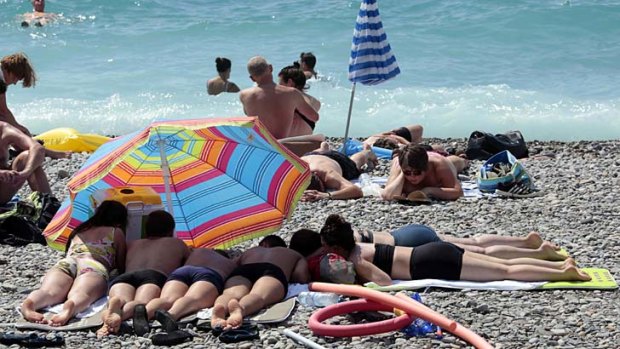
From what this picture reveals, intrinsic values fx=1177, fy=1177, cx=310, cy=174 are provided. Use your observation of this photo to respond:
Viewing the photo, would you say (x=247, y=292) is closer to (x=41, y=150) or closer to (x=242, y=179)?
(x=242, y=179)

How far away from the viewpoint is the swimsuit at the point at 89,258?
272 inches

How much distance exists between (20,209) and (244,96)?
3097mm

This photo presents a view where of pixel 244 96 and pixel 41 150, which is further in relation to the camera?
pixel 244 96

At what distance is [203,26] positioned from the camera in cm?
2375

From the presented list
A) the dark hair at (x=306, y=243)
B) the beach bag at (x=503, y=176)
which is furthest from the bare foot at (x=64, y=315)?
the beach bag at (x=503, y=176)

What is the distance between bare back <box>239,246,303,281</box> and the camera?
698cm

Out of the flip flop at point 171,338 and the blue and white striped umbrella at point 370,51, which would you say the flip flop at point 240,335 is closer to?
the flip flop at point 171,338

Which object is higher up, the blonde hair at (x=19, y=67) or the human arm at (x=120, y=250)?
the blonde hair at (x=19, y=67)

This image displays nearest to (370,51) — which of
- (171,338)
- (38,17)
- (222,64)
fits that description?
(222,64)

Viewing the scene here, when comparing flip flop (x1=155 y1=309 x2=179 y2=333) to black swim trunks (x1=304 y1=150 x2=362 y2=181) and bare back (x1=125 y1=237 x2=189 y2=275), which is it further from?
black swim trunks (x1=304 y1=150 x2=362 y2=181)

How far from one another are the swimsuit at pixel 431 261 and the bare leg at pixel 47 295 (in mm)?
1848

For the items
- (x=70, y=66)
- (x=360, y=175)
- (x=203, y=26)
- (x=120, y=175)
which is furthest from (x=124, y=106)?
(x=120, y=175)

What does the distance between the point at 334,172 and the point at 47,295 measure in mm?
4120

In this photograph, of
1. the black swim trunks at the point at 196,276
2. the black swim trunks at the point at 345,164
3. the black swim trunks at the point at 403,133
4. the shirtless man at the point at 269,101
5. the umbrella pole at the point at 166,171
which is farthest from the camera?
the black swim trunks at the point at 403,133
